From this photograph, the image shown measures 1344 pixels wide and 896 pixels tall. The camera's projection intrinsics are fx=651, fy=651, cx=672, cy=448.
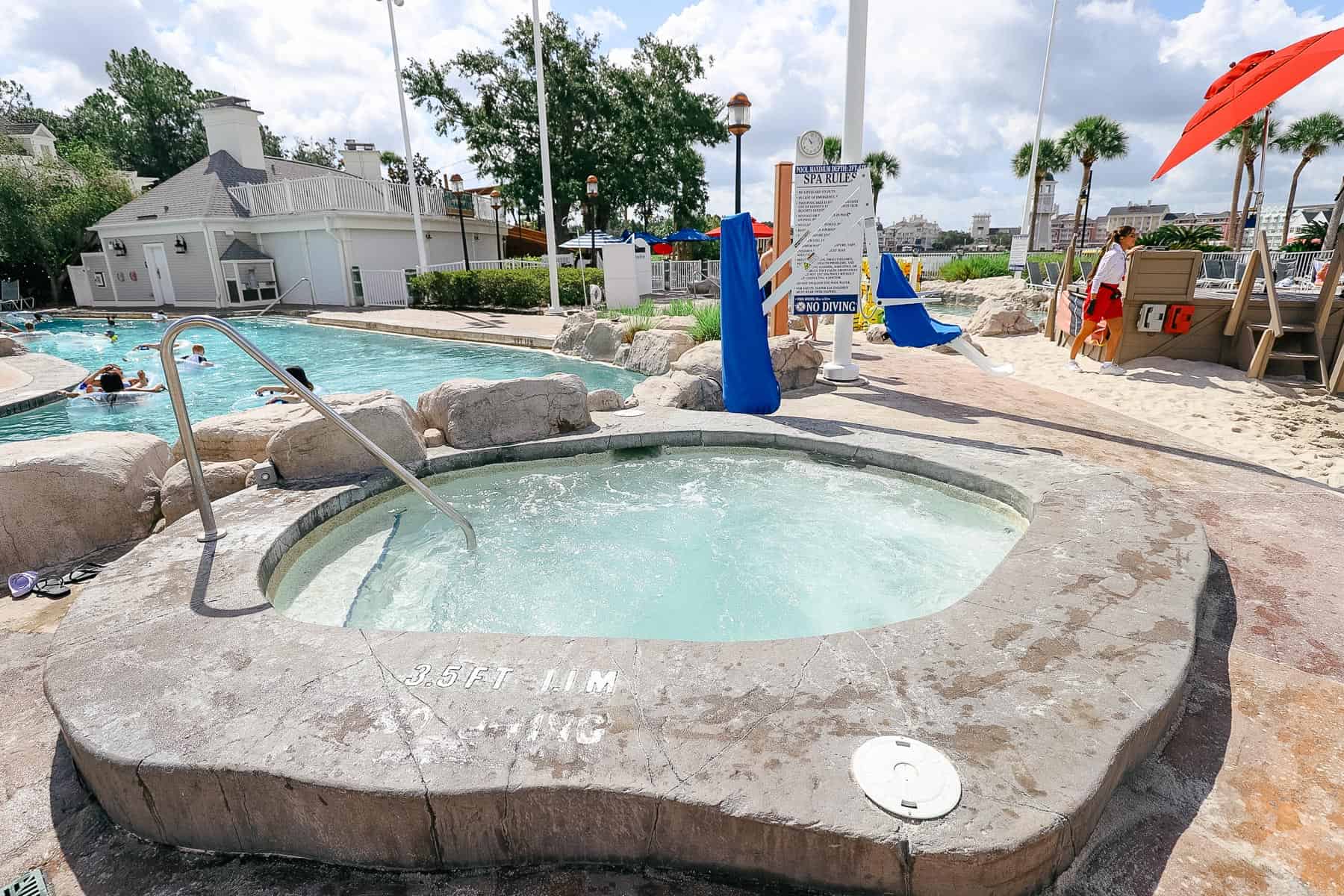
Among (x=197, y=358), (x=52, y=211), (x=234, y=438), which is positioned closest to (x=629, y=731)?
(x=234, y=438)

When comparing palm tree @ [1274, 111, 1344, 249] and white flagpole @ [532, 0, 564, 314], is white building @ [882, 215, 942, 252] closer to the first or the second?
palm tree @ [1274, 111, 1344, 249]

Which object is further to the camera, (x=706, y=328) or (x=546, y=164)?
(x=546, y=164)

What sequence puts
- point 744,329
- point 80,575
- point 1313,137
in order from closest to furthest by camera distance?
point 80,575
point 744,329
point 1313,137

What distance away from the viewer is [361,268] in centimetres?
2216

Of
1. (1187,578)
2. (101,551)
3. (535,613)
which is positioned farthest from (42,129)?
(1187,578)

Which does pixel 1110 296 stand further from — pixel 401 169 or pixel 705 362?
pixel 401 169

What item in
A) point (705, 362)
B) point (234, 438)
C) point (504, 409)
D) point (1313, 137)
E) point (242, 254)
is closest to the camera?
point (234, 438)

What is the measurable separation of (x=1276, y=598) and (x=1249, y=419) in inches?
177

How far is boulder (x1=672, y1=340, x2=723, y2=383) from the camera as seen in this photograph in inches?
299

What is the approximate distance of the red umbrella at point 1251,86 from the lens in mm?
4793

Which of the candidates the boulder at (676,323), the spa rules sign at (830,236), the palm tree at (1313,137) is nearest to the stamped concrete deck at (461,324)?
the boulder at (676,323)

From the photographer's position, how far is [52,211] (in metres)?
24.7

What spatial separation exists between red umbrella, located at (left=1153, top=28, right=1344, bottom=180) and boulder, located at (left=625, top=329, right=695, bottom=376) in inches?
243

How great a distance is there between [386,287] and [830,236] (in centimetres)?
1921
